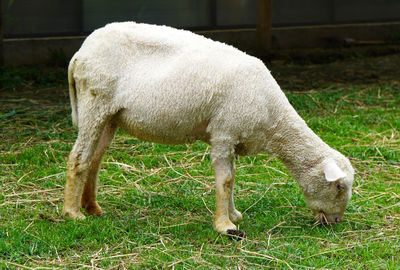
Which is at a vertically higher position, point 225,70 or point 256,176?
point 225,70

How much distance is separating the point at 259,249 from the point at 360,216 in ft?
4.01

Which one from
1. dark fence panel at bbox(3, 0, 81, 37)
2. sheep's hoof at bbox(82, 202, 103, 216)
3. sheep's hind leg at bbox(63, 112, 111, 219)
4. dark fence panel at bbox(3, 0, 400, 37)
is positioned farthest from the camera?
dark fence panel at bbox(3, 0, 400, 37)

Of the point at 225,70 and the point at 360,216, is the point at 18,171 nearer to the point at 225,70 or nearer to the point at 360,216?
the point at 225,70

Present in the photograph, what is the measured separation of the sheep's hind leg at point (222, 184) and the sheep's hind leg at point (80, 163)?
0.92m

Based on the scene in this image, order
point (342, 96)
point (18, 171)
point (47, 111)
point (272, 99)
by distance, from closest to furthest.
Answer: point (272, 99) < point (18, 171) < point (47, 111) < point (342, 96)

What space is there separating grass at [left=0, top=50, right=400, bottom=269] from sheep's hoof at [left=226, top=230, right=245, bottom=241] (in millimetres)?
52

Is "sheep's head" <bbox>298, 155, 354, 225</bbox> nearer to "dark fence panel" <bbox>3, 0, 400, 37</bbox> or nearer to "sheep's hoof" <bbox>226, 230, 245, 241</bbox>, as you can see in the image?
"sheep's hoof" <bbox>226, 230, 245, 241</bbox>

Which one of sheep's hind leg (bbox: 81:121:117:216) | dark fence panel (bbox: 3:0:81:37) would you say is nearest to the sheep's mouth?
sheep's hind leg (bbox: 81:121:117:216)

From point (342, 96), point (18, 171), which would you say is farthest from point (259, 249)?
point (342, 96)

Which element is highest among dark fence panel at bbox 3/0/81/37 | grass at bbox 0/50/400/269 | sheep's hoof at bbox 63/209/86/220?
dark fence panel at bbox 3/0/81/37

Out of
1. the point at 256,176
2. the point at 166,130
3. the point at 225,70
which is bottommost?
the point at 256,176

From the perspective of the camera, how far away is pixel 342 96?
30.1 feet

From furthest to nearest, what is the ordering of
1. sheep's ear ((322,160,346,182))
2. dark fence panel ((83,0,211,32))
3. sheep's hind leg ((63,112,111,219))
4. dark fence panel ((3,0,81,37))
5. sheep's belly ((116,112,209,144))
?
dark fence panel ((83,0,211,32))
dark fence panel ((3,0,81,37))
sheep's hind leg ((63,112,111,219))
sheep's belly ((116,112,209,144))
sheep's ear ((322,160,346,182))

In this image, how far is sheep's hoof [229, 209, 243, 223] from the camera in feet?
16.9
